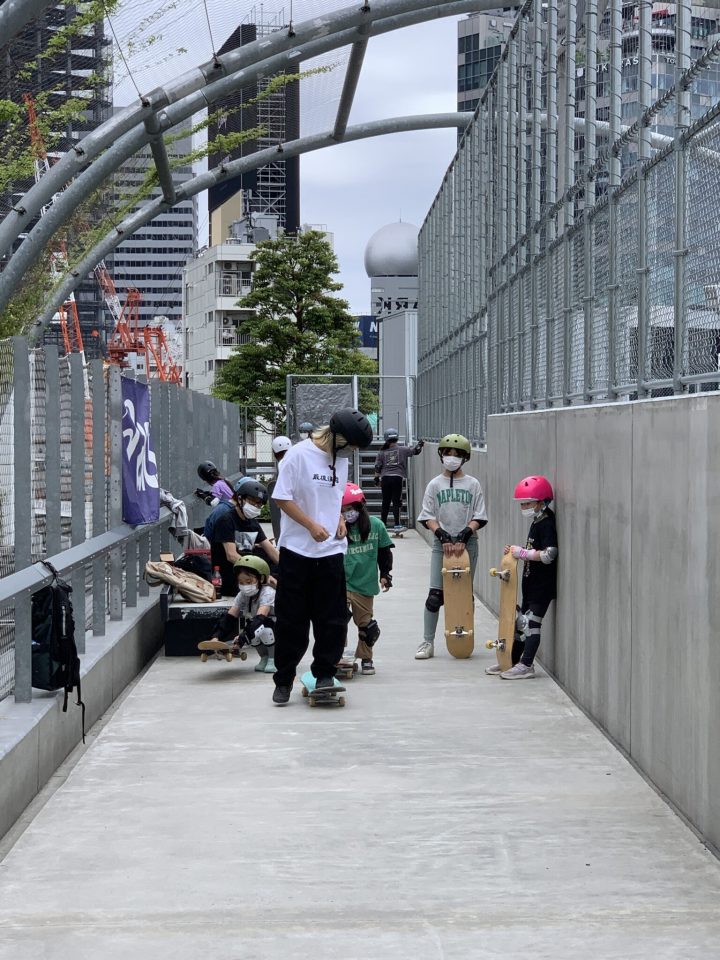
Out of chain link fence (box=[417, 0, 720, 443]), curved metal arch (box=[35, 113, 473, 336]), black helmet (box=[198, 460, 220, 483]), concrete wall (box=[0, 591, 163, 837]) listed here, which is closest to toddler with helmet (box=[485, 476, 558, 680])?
chain link fence (box=[417, 0, 720, 443])

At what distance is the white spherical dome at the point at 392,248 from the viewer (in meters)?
102

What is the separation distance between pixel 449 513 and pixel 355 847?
6.49 metres

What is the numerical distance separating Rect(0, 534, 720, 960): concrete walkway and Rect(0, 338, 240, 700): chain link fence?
1100 millimetres

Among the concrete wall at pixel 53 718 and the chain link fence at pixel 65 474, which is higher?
the chain link fence at pixel 65 474

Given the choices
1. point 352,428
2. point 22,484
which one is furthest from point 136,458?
point 22,484

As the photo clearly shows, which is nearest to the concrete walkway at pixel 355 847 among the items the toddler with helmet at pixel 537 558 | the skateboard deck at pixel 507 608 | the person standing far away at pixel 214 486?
the toddler with helmet at pixel 537 558

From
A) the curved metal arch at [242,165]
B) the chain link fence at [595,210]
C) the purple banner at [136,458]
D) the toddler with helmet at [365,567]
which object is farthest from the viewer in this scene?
the curved metal arch at [242,165]

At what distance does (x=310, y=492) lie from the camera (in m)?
10.3

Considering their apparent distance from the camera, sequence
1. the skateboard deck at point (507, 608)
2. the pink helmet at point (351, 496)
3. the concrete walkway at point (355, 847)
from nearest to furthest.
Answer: the concrete walkway at point (355, 847) → the pink helmet at point (351, 496) → the skateboard deck at point (507, 608)

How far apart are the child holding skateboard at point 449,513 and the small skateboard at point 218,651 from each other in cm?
148

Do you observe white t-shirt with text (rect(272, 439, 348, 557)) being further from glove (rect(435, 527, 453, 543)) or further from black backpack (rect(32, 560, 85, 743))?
glove (rect(435, 527, 453, 543))

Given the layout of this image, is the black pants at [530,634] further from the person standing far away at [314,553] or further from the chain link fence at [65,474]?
the chain link fence at [65,474]

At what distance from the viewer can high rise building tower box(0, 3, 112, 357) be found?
2284 centimetres

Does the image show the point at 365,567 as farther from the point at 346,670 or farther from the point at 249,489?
the point at 249,489
